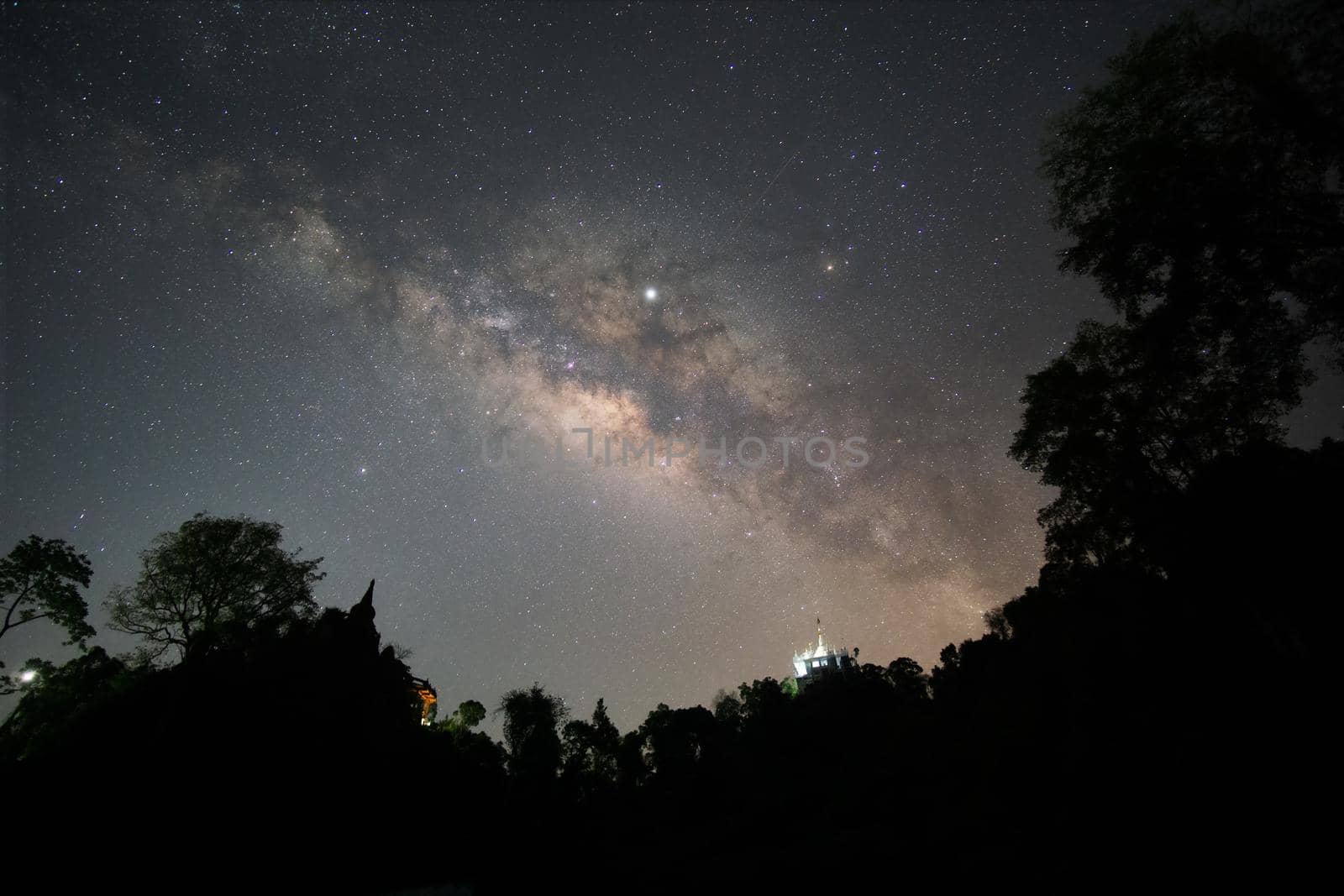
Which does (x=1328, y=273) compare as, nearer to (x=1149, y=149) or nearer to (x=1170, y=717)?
(x=1149, y=149)

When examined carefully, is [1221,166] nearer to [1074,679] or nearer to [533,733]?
[1074,679]

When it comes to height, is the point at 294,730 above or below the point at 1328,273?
below

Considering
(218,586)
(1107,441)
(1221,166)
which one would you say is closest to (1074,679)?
(1107,441)

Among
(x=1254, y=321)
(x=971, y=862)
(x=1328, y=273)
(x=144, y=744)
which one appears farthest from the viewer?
(x=144, y=744)

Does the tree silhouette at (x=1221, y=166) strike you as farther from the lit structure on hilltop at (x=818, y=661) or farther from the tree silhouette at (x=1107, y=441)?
the lit structure on hilltop at (x=818, y=661)

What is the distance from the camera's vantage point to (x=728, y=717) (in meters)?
75.3

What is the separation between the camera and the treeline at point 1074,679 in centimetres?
883

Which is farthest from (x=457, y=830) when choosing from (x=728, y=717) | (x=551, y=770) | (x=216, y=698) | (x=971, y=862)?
(x=728, y=717)

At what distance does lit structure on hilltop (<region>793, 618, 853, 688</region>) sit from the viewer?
107m

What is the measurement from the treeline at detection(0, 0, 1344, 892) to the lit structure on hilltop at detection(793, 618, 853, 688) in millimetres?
78255

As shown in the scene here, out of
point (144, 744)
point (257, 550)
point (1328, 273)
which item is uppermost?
point (257, 550)

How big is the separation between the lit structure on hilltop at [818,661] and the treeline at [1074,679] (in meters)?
78.3

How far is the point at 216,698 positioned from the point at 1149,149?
35.3 meters

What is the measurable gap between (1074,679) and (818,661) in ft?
341
